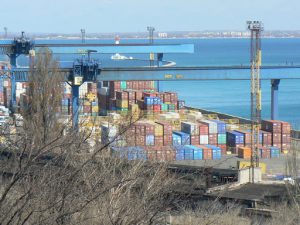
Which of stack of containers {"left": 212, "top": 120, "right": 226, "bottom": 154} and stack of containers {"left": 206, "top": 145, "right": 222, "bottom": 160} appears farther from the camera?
stack of containers {"left": 212, "top": 120, "right": 226, "bottom": 154}

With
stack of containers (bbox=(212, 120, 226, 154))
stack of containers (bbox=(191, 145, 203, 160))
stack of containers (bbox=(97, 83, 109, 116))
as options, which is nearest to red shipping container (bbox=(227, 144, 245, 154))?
stack of containers (bbox=(212, 120, 226, 154))

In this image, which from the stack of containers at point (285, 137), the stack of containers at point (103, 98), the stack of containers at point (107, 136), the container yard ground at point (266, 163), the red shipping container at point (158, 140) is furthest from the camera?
the stack of containers at point (103, 98)

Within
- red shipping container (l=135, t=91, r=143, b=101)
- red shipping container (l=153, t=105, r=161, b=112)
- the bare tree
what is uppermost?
the bare tree

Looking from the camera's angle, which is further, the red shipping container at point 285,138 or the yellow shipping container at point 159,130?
the red shipping container at point 285,138

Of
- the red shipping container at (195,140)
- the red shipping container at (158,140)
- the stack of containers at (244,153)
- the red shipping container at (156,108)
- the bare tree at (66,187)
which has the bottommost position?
the stack of containers at (244,153)

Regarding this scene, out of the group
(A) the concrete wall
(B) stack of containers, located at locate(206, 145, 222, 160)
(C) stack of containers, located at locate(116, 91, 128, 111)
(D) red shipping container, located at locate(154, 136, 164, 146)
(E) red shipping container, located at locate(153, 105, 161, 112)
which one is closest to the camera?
(A) the concrete wall

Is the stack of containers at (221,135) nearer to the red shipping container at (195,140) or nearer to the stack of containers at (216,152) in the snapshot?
the red shipping container at (195,140)

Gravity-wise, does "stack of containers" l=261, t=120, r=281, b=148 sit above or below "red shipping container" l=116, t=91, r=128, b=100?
below

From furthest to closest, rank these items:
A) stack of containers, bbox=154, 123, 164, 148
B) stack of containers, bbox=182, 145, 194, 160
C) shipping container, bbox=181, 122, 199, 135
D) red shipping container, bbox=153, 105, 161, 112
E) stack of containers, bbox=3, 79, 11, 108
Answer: stack of containers, bbox=3, 79, 11, 108
red shipping container, bbox=153, 105, 161, 112
shipping container, bbox=181, 122, 199, 135
stack of containers, bbox=154, 123, 164, 148
stack of containers, bbox=182, 145, 194, 160

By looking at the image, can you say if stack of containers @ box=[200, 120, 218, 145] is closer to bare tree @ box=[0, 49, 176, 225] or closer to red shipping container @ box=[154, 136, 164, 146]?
red shipping container @ box=[154, 136, 164, 146]

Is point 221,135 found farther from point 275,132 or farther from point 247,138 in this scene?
point 275,132

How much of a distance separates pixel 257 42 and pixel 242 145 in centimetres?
343

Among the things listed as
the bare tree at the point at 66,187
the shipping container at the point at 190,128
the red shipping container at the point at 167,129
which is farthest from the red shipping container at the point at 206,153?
the bare tree at the point at 66,187

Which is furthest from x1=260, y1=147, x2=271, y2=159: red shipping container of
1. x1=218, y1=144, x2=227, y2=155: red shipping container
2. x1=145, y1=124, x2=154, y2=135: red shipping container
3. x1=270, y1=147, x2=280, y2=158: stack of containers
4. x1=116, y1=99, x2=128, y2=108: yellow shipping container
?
x1=116, y1=99, x2=128, y2=108: yellow shipping container
